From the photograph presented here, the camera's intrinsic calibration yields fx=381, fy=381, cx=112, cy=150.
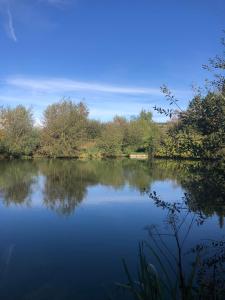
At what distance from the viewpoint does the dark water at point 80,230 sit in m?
5.52

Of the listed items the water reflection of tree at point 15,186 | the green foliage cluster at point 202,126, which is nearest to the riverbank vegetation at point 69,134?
the water reflection of tree at point 15,186

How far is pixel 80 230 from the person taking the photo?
33.8 feet

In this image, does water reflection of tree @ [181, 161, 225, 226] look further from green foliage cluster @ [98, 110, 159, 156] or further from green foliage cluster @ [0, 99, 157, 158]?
green foliage cluster @ [98, 110, 159, 156]

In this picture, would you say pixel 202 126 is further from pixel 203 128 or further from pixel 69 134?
pixel 69 134

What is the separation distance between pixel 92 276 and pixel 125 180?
1499 cm

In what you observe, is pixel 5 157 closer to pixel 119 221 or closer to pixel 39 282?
pixel 119 221

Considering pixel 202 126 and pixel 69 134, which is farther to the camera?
pixel 69 134

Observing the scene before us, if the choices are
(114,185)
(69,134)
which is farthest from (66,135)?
(114,185)

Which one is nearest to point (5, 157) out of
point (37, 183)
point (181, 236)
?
point (37, 183)

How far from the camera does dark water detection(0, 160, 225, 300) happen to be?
552 cm

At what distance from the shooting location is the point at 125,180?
71.8ft

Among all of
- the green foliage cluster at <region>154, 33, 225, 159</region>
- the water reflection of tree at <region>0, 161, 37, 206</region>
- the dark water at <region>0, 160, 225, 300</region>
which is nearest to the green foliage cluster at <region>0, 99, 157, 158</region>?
the water reflection of tree at <region>0, 161, 37, 206</region>

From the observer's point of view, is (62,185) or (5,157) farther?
(5,157)

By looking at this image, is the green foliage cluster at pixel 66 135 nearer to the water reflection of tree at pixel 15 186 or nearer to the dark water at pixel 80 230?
the water reflection of tree at pixel 15 186
